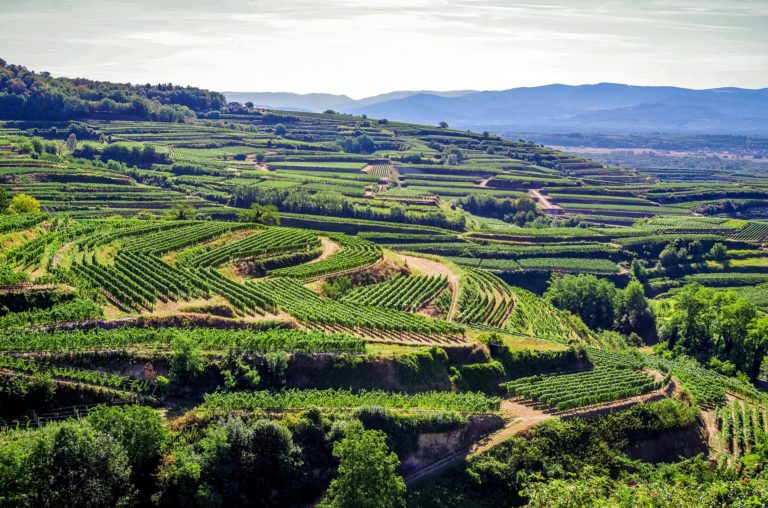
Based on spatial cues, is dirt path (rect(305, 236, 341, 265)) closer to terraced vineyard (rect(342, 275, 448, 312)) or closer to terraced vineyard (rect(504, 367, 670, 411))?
terraced vineyard (rect(342, 275, 448, 312))

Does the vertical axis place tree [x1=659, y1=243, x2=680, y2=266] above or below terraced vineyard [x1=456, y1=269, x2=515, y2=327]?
below

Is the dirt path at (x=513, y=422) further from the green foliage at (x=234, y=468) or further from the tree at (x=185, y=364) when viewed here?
the tree at (x=185, y=364)

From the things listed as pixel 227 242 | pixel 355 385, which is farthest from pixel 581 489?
pixel 227 242

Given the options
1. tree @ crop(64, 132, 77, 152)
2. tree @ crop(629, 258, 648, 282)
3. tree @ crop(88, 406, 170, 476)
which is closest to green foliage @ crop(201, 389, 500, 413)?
tree @ crop(88, 406, 170, 476)

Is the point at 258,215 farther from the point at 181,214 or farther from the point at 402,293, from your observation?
the point at 402,293

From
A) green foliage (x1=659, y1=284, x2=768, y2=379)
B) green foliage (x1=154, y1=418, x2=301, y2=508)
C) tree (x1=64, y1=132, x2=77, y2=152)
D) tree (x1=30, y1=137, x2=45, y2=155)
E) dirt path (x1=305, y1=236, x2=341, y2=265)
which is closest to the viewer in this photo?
green foliage (x1=154, y1=418, x2=301, y2=508)

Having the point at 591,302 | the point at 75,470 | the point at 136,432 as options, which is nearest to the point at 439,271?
the point at 591,302

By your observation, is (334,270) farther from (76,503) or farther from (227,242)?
(76,503)
